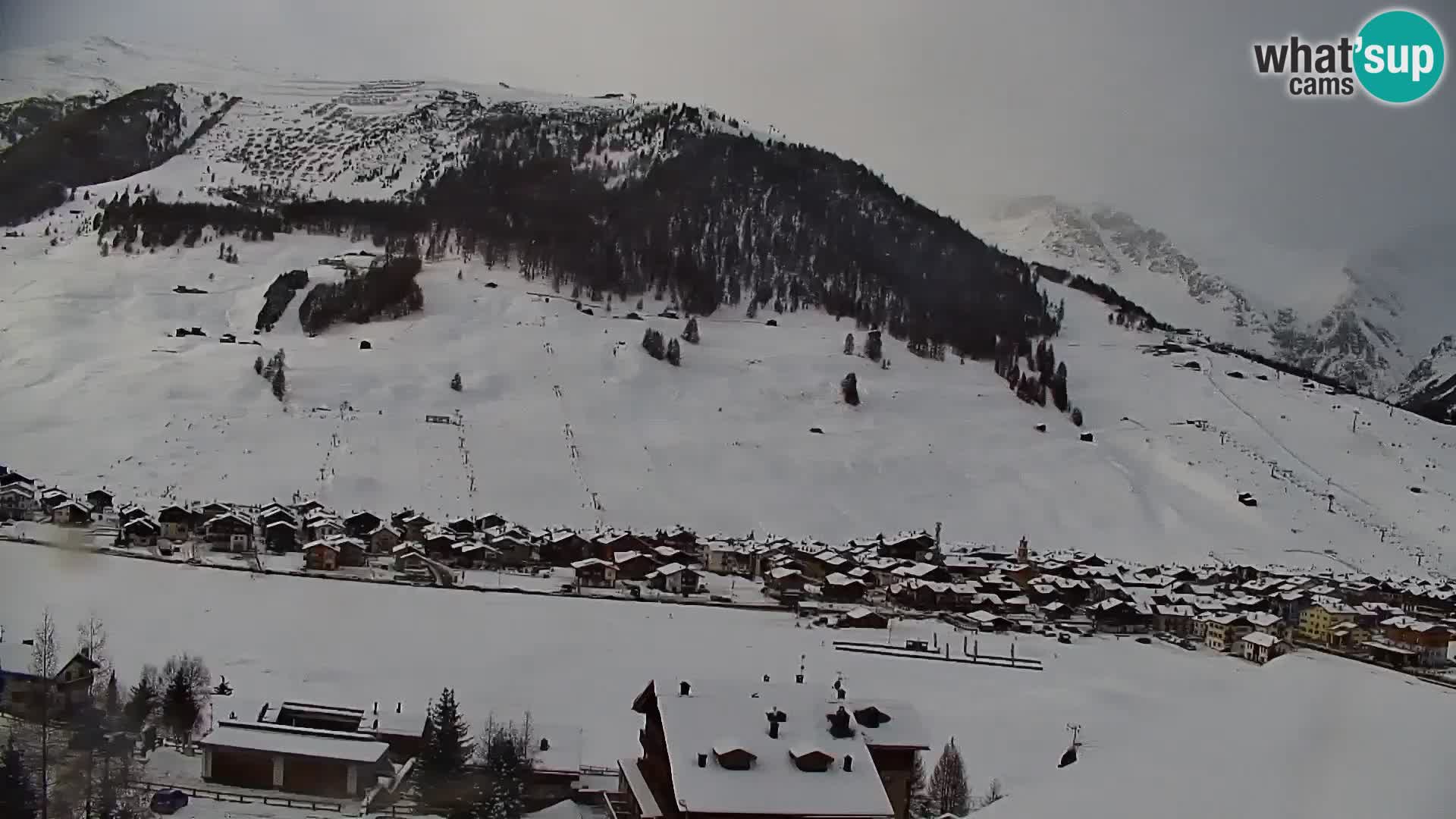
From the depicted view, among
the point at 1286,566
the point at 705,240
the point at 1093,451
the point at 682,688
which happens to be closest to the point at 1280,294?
the point at 705,240

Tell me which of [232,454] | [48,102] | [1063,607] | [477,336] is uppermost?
[48,102]

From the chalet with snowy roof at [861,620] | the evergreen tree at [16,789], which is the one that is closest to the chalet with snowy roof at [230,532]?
the chalet with snowy roof at [861,620]

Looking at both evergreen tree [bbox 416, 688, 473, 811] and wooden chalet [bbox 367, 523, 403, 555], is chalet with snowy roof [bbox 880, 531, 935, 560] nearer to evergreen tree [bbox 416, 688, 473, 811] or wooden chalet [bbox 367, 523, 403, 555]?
wooden chalet [bbox 367, 523, 403, 555]

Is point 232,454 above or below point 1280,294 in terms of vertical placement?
below

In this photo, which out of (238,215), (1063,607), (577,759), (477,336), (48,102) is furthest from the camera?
(238,215)

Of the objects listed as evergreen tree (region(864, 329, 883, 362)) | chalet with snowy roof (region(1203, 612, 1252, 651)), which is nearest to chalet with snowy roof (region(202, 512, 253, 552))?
chalet with snowy roof (region(1203, 612, 1252, 651))

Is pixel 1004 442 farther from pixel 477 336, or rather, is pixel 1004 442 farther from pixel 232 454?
pixel 232 454

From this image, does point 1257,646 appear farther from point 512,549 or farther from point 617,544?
point 512,549
